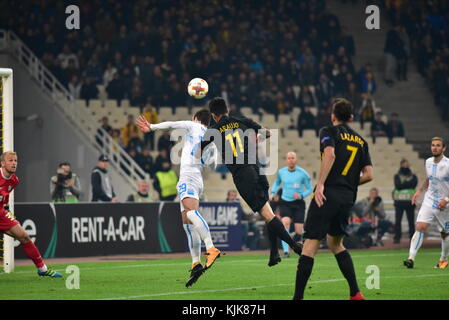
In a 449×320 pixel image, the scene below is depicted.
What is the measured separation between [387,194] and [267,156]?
13.8ft

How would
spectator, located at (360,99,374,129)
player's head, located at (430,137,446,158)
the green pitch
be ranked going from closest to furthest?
the green pitch
player's head, located at (430,137,446,158)
spectator, located at (360,99,374,129)

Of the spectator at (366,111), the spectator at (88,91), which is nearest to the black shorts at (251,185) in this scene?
the spectator at (88,91)

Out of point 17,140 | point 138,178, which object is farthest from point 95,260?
point 17,140

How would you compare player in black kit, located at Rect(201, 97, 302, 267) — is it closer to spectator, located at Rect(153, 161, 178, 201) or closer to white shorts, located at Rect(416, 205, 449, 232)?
white shorts, located at Rect(416, 205, 449, 232)

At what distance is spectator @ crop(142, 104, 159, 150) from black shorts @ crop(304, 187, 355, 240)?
16.5 meters

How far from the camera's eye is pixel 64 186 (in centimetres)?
2330

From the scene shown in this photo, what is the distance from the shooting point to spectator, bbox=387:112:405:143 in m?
32.5

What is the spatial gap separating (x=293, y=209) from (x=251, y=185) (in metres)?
6.87

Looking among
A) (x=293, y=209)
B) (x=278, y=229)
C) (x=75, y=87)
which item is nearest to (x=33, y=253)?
(x=278, y=229)

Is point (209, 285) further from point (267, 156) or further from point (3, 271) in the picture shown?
point (267, 156)

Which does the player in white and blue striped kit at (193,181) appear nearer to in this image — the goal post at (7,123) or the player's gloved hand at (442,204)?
the goal post at (7,123)

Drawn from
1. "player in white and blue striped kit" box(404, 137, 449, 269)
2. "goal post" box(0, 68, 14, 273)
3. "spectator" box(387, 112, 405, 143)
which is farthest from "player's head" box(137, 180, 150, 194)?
"spectator" box(387, 112, 405, 143)

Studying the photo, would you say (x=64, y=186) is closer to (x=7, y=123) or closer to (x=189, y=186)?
(x=7, y=123)

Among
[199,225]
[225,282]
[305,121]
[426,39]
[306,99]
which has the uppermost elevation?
[426,39]
